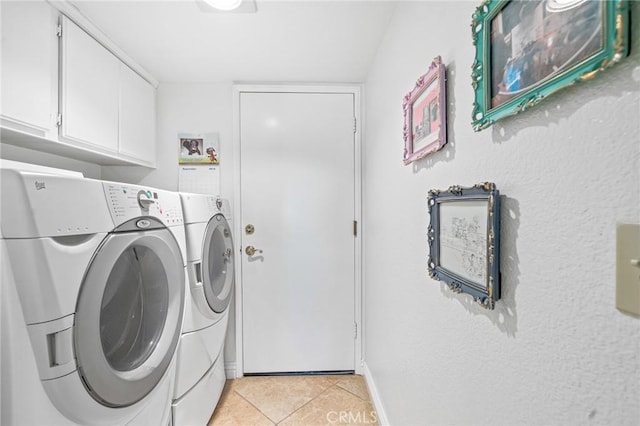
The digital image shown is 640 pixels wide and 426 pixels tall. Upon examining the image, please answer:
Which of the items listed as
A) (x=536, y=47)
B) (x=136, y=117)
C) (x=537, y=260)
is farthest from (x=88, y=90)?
(x=537, y=260)

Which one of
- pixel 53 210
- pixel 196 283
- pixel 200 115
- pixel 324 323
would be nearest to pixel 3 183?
pixel 53 210

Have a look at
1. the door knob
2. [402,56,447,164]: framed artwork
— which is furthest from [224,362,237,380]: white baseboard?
[402,56,447,164]: framed artwork

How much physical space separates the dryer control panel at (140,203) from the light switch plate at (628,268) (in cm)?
113

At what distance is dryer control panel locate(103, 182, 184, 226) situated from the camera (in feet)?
2.62

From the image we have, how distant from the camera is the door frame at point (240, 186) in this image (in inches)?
73.1

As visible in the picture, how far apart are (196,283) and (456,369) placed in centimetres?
115

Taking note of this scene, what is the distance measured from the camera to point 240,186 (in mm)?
1866

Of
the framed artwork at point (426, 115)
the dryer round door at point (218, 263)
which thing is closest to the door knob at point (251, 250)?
the dryer round door at point (218, 263)

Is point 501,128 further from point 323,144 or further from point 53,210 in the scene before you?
point 323,144

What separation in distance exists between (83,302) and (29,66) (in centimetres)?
101

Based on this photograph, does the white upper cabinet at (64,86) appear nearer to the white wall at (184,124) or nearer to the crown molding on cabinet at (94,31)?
the crown molding on cabinet at (94,31)

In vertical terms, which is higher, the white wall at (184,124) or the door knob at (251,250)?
the white wall at (184,124)

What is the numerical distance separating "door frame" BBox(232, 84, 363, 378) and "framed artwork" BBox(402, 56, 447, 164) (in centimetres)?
83

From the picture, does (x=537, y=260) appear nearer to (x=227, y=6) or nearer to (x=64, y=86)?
(x=227, y=6)
